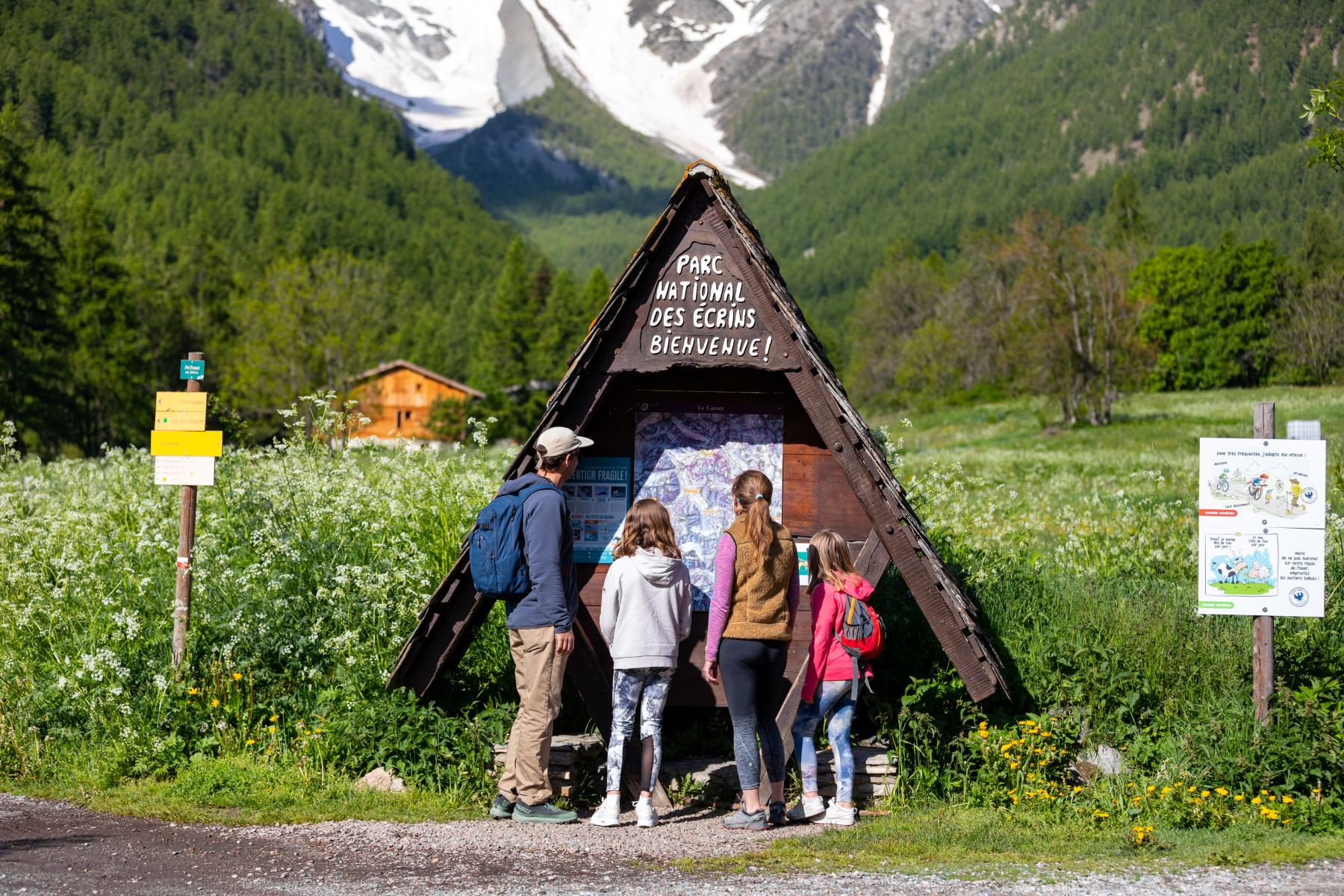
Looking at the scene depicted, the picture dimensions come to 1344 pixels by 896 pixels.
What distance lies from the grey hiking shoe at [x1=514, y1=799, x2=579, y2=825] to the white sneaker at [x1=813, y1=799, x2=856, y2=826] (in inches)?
65.0

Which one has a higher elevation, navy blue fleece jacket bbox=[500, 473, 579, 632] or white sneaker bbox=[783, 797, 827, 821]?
navy blue fleece jacket bbox=[500, 473, 579, 632]

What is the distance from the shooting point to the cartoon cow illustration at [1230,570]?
8.90m

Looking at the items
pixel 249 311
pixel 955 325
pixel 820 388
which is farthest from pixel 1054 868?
pixel 955 325

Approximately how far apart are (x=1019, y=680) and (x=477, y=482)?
570 centimetres

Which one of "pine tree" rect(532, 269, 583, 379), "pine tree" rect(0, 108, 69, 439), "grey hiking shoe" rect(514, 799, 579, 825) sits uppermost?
"pine tree" rect(532, 269, 583, 379)

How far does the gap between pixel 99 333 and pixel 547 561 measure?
6644cm

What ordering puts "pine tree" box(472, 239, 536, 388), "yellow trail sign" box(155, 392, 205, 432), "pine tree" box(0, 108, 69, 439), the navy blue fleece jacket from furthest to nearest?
"pine tree" box(472, 239, 536, 388) < "pine tree" box(0, 108, 69, 439) < "yellow trail sign" box(155, 392, 205, 432) < the navy blue fleece jacket

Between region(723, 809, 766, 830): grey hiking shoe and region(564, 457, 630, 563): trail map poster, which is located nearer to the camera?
region(723, 809, 766, 830): grey hiking shoe

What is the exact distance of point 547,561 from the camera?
8.05 meters

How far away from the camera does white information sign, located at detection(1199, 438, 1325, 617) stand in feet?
28.9

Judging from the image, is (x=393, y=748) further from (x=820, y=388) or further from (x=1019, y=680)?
(x=1019, y=680)

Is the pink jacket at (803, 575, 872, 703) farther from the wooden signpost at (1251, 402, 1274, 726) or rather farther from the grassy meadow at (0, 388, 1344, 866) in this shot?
the wooden signpost at (1251, 402, 1274, 726)

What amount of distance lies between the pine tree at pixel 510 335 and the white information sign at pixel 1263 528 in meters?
87.1

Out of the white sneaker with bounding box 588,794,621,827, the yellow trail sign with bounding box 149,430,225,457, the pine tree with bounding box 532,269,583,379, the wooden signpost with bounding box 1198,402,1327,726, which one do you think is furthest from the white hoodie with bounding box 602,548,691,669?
the pine tree with bounding box 532,269,583,379
